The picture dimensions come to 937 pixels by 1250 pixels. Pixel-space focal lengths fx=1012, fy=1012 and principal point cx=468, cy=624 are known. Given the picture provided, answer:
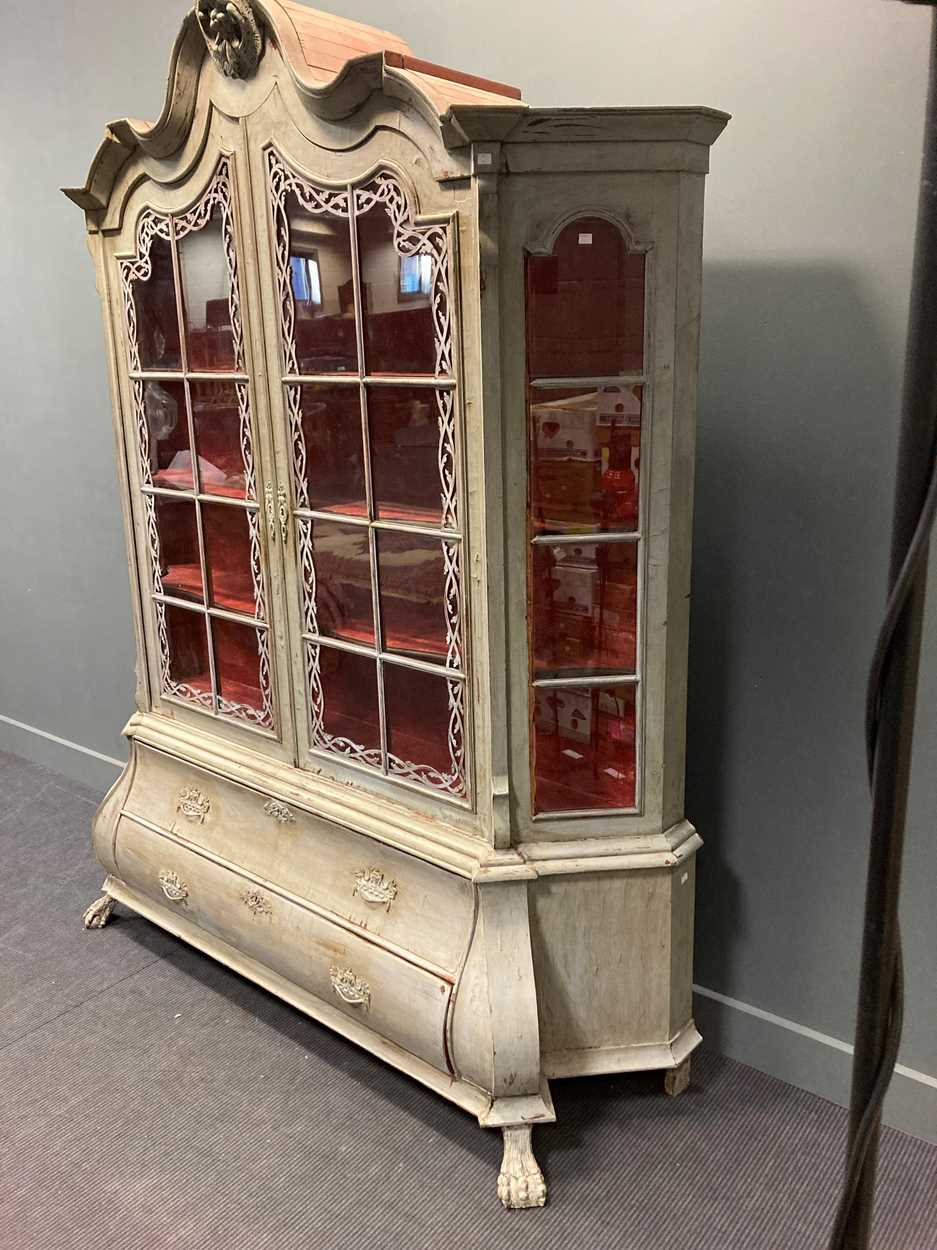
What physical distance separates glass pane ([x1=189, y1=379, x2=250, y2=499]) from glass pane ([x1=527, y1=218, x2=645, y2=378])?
70cm

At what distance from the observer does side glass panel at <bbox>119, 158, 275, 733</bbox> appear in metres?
1.98

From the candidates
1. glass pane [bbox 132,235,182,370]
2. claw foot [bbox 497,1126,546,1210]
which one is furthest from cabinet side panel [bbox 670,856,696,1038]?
glass pane [bbox 132,235,182,370]

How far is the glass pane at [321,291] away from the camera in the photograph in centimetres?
173

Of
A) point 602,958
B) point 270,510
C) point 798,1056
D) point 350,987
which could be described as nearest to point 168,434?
point 270,510

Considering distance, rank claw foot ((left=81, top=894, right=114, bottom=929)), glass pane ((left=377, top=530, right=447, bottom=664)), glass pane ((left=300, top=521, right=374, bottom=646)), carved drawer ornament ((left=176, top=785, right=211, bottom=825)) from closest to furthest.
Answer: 1. glass pane ((left=377, top=530, right=447, bottom=664))
2. glass pane ((left=300, top=521, right=374, bottom=646))
3. carved drawer ornament ((left=176, top=785, right=211, bottom=825))
4. claw foot ((left=81, top=894, right=114, bottom=929))

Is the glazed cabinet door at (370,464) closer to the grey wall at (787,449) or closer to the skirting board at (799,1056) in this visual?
the grey wall at (787,449)

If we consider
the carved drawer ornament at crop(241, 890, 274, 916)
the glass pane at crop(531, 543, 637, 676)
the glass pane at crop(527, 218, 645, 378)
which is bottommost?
the carved drawer ornament at crop(241, 890, 274, 916)

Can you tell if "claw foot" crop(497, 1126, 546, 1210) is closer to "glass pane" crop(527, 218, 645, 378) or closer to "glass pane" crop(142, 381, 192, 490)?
"glass pane" crop(527, 218, 645, 378)

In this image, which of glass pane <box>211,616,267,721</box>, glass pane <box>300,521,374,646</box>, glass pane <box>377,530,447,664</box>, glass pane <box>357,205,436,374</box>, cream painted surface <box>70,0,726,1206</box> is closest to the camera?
cream painted surface <box>70,0,726,1206</box>

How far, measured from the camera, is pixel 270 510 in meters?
1.97

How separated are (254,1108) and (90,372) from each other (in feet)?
6.77

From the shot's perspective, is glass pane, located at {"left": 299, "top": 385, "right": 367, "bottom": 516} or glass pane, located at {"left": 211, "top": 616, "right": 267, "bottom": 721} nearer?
glass pane, located at {"left": 299, "top": 385, "right": 367, "bottom": 516}

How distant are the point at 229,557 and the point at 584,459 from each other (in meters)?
0.87

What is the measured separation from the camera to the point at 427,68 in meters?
1.68
